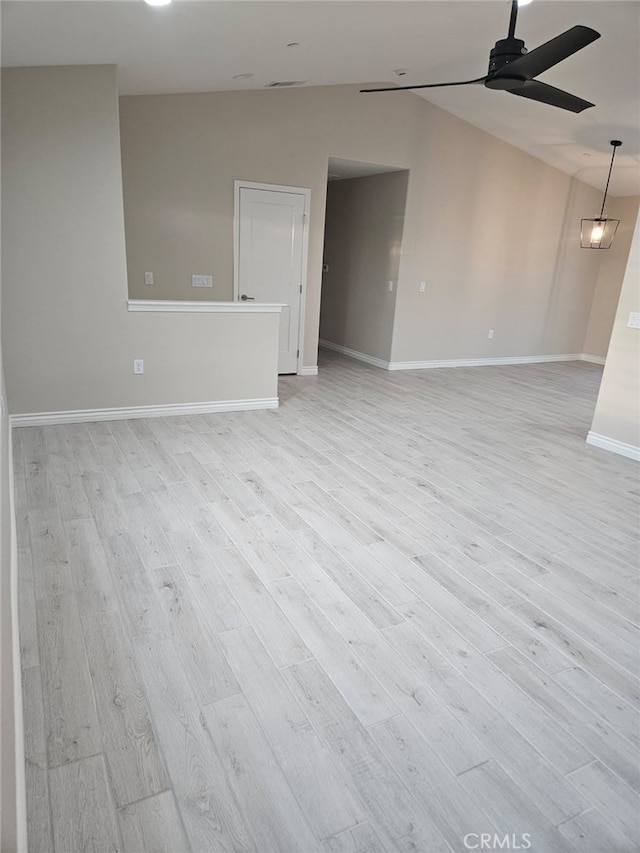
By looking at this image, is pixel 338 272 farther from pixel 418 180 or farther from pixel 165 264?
pixel 165 264

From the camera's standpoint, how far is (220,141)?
17.9ft

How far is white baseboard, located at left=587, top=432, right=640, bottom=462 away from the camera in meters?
4.46

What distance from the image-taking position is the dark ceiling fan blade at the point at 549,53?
2633 mm

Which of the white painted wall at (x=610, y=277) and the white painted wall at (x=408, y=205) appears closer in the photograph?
Answer: the white painted wall at (x=408, y=205)

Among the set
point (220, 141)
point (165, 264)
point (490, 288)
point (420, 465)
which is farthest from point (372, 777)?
point (490, 288)

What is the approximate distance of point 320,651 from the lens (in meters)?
2.06

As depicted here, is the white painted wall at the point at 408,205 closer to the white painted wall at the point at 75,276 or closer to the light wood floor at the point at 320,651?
the white painted wall at the point at 75,276

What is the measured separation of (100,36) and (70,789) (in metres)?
3.80

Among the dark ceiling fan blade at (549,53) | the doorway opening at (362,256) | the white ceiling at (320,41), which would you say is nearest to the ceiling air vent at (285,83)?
the white ceiling at (320,41)

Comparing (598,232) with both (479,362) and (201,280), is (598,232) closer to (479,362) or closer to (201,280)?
(479,362)

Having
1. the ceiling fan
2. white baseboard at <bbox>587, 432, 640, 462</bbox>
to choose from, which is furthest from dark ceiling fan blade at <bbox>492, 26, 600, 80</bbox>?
white baseboard at <bbox>587, 432, 640, 462</bbox>

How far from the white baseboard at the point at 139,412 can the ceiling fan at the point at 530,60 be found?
3128 millimetres

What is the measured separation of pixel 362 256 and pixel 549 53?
5.01 meters

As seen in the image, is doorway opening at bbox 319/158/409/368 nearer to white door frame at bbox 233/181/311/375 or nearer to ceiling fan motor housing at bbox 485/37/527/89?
white door frame at bbox 233/181/311/375
